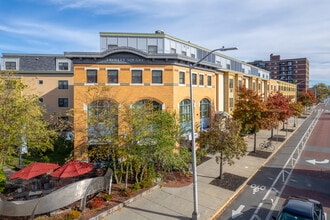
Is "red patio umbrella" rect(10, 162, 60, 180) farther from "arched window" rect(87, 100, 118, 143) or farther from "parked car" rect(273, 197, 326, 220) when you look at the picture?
"parked car" rect(273, 197, 326, 220)

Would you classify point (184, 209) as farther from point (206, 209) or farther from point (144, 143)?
point (144, 143)

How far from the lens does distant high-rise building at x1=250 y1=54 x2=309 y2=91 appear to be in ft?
412

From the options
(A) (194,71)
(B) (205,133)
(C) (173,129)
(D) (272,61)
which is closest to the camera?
(C) (173,129)

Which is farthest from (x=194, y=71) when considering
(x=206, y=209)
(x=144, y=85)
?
(x=206, y=209)

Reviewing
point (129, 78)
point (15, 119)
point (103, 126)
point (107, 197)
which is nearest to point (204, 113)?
point (129, 78)

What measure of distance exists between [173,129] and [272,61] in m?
138

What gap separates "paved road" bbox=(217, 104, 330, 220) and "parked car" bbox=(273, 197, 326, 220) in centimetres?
191

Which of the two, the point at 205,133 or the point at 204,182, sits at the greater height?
the point at 205,133

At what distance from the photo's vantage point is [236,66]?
50.8 metres

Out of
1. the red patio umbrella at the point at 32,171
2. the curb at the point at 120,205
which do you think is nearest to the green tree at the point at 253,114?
the curb at the point at 120,205

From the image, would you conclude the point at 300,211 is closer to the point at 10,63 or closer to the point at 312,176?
the point at 312,176

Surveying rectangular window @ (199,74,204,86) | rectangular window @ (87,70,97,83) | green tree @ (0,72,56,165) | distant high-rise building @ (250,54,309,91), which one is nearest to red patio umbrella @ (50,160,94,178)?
green tree @ (0,72,56,165)

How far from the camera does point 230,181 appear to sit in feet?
58.6

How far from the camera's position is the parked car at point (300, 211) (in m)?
10.8
